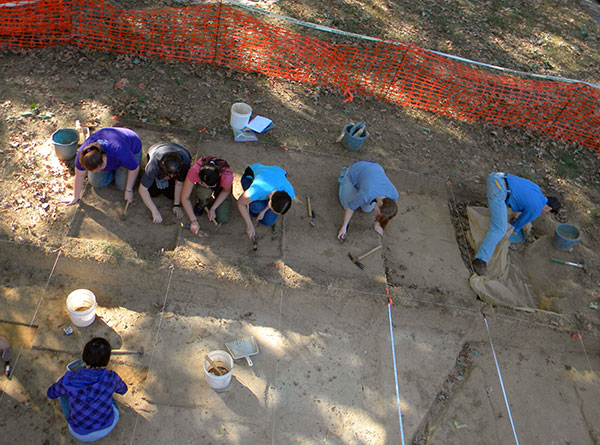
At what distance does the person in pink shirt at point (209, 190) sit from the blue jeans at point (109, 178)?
0.83 m

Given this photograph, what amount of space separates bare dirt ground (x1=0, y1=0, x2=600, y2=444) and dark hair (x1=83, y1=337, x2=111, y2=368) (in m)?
0.82

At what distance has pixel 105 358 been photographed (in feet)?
11.7

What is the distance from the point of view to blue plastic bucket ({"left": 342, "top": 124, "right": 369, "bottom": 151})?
6.73 m

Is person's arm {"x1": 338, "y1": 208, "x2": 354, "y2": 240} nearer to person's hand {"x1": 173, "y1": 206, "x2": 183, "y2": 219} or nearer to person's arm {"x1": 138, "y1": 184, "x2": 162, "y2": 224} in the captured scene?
person's hand {"x1": 173, "y1": 206, "x2": 183, "y2": 219}

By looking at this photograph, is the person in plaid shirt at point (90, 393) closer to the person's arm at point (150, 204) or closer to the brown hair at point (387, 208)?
the person's arm at point (150, 204)

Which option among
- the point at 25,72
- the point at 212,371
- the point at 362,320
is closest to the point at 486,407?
the point at 362,320

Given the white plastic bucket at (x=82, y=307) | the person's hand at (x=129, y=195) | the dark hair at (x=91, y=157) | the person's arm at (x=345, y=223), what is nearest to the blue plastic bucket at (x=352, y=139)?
the person's arm at (x=345, y=223)

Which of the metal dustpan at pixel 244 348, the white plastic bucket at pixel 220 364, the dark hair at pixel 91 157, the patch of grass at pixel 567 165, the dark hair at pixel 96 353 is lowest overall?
the metal dustpan at pixel 244 348

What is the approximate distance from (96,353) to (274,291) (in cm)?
210

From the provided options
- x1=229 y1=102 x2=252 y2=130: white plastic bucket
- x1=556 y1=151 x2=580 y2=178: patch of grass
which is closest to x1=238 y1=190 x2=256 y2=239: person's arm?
x1=229 y1=102 x2=252 y2=130: white plastic bucket

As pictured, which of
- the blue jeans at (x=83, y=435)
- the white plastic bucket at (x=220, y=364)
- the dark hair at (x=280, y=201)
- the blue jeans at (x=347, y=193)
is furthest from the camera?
the blue jeans at (x=347, y=193)

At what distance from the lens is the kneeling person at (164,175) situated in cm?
481

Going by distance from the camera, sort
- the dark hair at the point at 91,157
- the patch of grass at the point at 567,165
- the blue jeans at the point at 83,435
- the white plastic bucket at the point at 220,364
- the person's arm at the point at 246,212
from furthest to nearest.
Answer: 1. the patch of grass at the point at 567,165
2. the person's arm at the point at 246,212
3. the dark hair at the point at 91,157
4. the white plastic bucket at the point at 220,364
5. the blue jeans at the point at 83,435

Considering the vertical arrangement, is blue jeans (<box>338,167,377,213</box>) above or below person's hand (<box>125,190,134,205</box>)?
above
